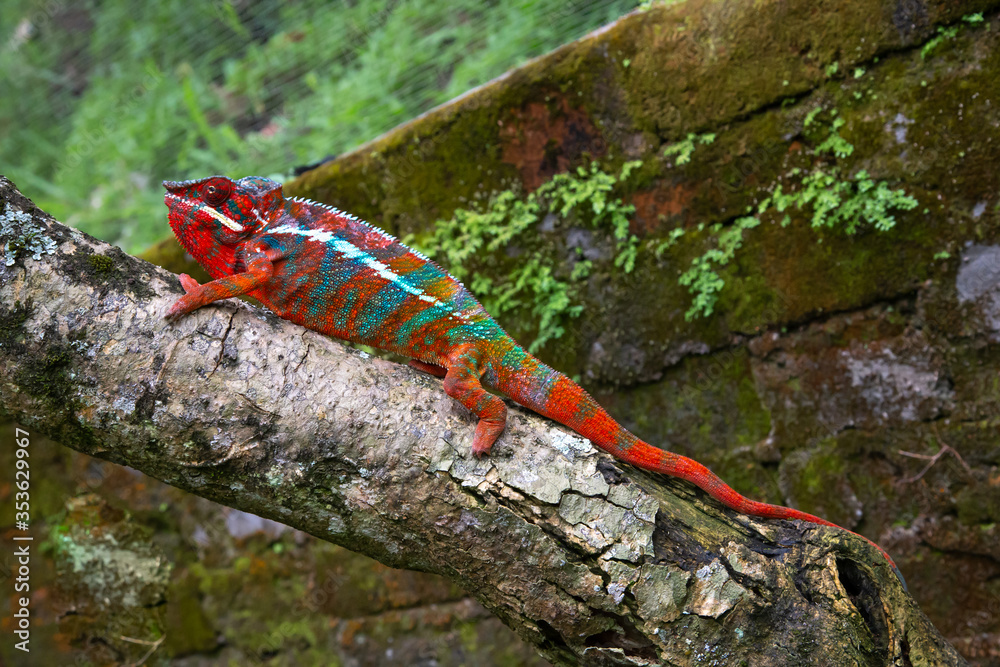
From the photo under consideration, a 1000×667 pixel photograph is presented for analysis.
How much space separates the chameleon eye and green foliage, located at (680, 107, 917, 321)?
2.33m

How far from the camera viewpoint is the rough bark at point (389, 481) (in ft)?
5.51

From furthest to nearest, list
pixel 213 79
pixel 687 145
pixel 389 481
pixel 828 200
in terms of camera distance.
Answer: pixel 213 79 → pixel 687 145 → pixel 828 200 → pixel 389 481

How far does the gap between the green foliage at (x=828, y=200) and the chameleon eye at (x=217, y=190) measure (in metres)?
2.33

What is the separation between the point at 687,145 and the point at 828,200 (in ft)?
2.38

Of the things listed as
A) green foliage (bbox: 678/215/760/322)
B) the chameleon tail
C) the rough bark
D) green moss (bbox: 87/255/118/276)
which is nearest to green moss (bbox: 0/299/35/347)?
the rough bark

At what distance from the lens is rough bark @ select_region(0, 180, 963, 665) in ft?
5.51

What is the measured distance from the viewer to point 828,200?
296 cm

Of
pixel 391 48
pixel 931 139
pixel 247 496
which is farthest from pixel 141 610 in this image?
pixel 931 139

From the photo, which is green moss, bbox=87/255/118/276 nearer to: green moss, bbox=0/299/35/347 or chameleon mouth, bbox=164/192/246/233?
green moss, bbox=0/299/35/347

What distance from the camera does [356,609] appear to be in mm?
3770

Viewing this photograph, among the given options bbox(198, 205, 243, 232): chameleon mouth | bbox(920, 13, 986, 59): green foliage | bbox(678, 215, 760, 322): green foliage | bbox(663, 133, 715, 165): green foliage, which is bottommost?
bbox(678, 215, 760, 322): green foliage

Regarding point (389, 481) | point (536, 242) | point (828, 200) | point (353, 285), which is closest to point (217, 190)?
point (353, 285)

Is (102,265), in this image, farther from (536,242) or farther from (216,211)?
(536,242)

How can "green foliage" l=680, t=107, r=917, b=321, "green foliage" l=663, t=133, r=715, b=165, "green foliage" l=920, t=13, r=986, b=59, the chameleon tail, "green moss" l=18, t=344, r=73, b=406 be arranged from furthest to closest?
"green foliage" l=663, t=133, r=715, b=165 → "green foliage" l=680, t=107, r=917, b=321 → "green foliage" l=920, t=13, r=986, b=59 → the chameleon tail → "green moss" l=18, t=344, r=73, b=406
